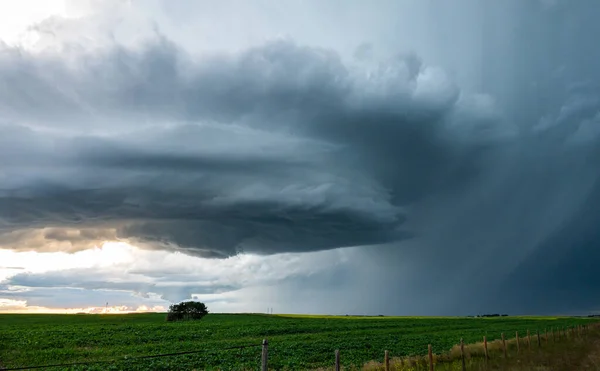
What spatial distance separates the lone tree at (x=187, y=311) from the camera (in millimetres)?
131375

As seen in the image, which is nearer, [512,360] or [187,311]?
[512,360]

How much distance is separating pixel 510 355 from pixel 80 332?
5170cm

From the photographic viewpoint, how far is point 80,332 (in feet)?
200

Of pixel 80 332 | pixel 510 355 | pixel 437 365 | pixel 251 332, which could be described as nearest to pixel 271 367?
pixel 437 365

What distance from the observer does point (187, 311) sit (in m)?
133

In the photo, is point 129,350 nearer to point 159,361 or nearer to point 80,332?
point 159,361

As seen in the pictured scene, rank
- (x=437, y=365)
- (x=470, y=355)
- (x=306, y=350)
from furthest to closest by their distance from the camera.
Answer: (x=306, y=350)
(x=470, y=355)
(x=437, y=365)

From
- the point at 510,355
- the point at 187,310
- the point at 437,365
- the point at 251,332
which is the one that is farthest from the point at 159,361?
the point at 187,310

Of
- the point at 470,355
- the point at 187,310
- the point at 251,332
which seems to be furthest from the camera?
the point at 187,310

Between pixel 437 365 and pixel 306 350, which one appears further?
pixel 306 350

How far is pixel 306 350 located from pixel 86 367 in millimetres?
18025

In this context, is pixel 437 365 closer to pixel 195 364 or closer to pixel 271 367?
pixel 271 367

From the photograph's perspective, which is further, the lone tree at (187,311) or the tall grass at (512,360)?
the lone tree at (187,311)

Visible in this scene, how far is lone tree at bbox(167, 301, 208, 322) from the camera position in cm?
13138
